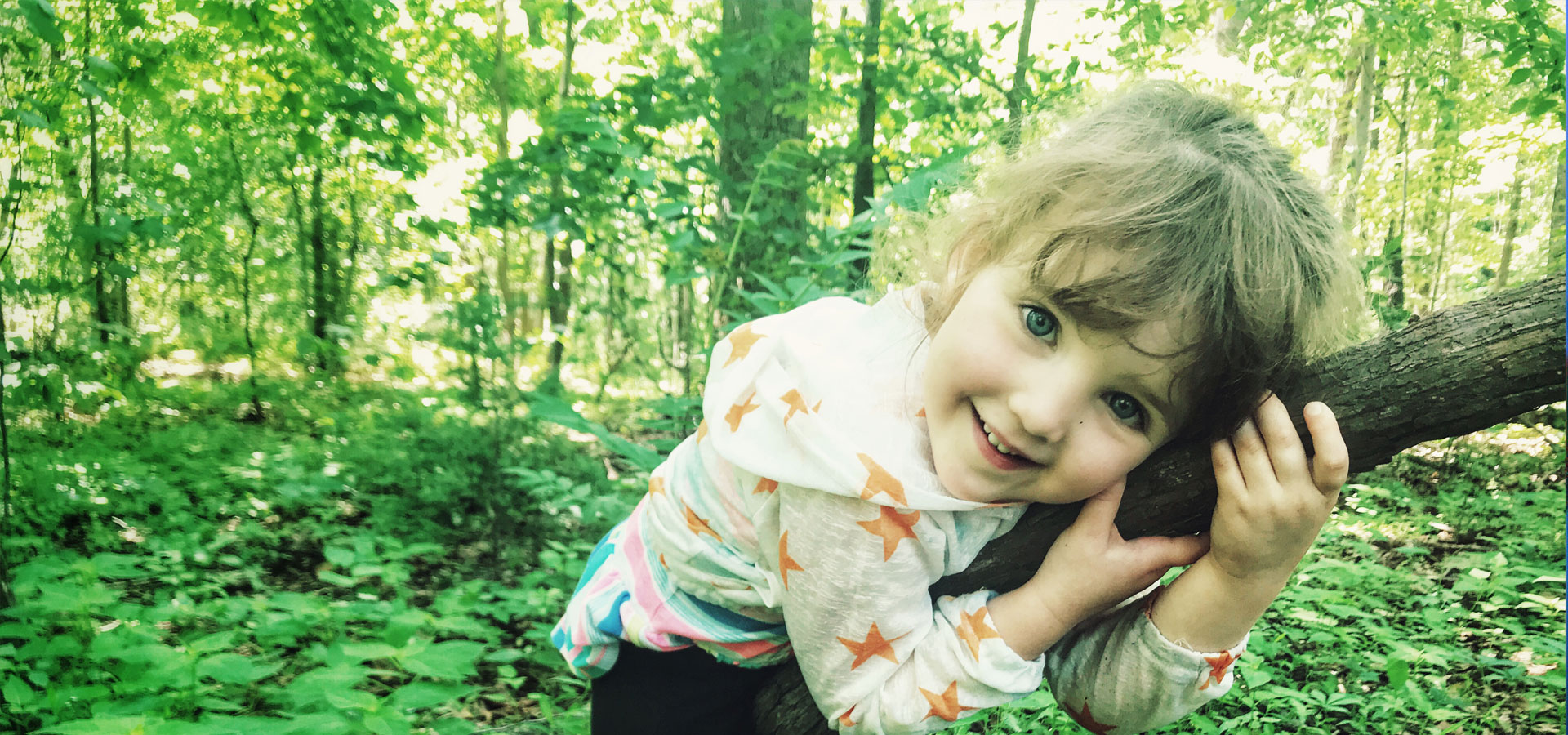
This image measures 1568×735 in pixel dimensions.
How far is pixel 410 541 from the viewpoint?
3.15m

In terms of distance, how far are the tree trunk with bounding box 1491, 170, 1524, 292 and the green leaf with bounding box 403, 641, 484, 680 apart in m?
2.35

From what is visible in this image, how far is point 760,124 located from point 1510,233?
2.51 metres

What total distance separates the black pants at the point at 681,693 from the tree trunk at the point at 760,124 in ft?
5.30

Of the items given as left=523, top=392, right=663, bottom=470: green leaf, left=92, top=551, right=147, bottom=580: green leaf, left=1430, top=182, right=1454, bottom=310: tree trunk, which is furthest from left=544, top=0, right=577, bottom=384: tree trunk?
left=1430, top=182, right=1454, bottom=310: tree trunk

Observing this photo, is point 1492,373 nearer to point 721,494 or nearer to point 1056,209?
point 1056,209

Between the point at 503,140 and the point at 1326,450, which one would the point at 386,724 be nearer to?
the point at 1326,450

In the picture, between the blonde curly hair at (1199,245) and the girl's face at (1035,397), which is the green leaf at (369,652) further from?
the blonde curly hair at (1199,245)

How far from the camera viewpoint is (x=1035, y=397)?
0.73m

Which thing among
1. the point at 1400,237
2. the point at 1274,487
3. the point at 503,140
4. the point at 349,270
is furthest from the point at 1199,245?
the point at 349,270

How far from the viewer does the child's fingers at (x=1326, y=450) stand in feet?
2.43

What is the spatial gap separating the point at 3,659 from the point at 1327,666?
3.39m

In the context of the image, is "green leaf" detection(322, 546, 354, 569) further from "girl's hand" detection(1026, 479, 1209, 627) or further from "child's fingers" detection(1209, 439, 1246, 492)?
"child's fingers" detection(1209, 439, 1246, 492)

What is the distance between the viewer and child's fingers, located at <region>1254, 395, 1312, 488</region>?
753 millimetres

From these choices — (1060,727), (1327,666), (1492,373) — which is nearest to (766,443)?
(1492,373)
